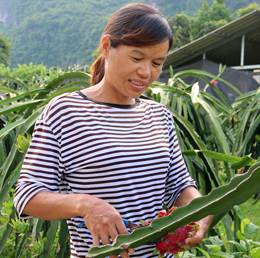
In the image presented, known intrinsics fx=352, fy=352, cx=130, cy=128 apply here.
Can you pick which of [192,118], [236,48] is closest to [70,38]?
[236,48]

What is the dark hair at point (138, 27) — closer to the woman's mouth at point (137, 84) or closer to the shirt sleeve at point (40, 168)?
the woman's mouth at point (137, 84)

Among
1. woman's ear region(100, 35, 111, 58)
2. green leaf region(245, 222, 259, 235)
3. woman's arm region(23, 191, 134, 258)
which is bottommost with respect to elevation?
green leaf region(245, 222, 259, 235)

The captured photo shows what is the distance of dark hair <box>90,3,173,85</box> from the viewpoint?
0.95 m

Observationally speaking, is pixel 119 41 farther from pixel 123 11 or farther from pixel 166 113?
pixel 166 113

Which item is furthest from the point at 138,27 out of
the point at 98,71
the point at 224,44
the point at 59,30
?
the point at 59,30

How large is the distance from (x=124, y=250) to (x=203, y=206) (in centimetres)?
18

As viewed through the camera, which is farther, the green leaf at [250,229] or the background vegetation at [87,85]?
the background vegetation at [87,85]

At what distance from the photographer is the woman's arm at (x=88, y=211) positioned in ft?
2.37

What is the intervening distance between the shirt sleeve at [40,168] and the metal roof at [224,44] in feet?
26.8

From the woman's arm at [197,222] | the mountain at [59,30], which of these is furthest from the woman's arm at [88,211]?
the mountain at [59,30]

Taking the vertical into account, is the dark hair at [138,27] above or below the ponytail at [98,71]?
above

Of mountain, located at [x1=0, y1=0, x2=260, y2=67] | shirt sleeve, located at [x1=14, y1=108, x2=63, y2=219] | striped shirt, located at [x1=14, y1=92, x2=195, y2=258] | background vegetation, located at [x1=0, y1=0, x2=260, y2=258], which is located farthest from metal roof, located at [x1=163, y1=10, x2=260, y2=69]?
mountain, located at [x1=0, y1=0, x2=260, y2=67]

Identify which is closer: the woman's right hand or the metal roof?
the woman's right hand

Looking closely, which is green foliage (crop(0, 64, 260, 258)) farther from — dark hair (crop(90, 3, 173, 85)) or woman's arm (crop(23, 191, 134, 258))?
dark hair (crop(90, 3, 173, 85))
